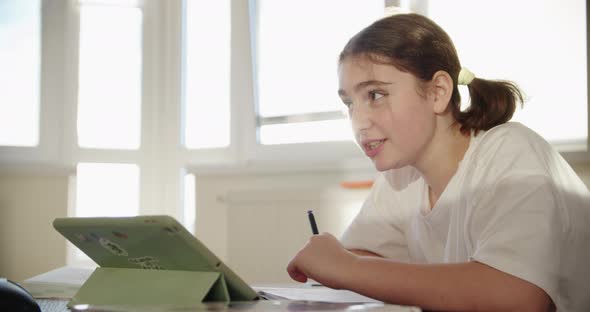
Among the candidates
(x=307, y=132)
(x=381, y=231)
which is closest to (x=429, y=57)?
(x=381, y=231)

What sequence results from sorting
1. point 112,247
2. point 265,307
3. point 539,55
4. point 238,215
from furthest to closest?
point 238,215, point 539,55, point 112,247, point 265,307

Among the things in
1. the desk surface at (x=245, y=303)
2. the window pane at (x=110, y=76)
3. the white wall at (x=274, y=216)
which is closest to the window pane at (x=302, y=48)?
the white wall at (x=274, y=216)

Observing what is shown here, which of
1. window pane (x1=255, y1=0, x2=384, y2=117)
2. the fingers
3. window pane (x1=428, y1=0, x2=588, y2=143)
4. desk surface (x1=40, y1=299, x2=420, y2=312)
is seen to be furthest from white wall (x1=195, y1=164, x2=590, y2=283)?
desk surface (x1=40, y1=299, x2=420, y2=312)

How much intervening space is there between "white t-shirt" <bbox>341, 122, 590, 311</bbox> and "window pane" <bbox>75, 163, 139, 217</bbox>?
1698 millimetres

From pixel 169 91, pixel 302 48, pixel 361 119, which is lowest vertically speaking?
pixel 361 119

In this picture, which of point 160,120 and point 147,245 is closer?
point 147,245

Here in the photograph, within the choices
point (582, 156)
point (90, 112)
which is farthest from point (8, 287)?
point (90, 112)

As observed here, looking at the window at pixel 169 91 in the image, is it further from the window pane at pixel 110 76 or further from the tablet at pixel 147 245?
the tablet at pixel 147 245

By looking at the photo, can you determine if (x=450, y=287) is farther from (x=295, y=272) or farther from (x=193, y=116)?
(x=193, y=116)

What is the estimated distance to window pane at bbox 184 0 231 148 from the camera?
7.92ft

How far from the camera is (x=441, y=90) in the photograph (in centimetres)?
91

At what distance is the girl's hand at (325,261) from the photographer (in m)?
0.65

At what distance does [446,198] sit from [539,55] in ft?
3.73

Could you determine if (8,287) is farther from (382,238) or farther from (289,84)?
(289,84)
